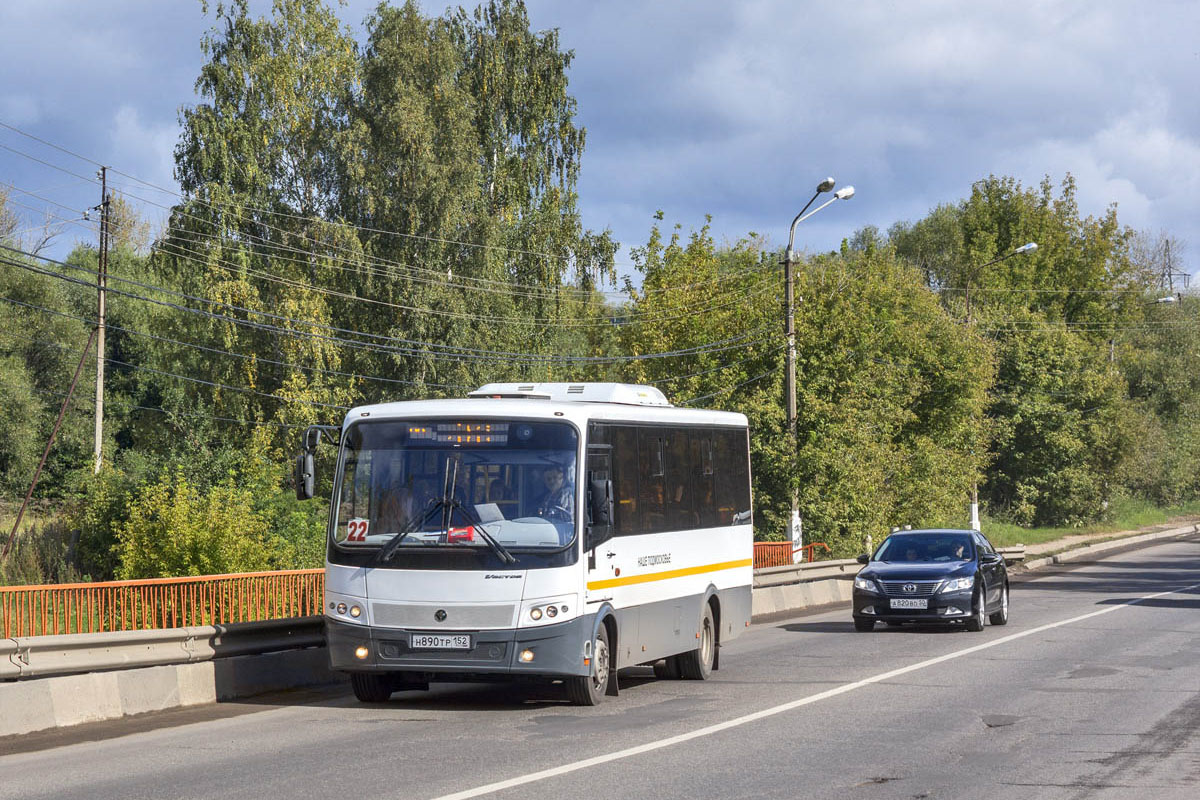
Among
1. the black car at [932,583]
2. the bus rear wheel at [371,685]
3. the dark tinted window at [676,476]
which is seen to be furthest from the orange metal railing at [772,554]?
the bus rear wheel at [371,685]

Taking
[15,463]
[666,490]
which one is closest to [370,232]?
[15,463]

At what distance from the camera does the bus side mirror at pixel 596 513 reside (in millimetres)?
12602

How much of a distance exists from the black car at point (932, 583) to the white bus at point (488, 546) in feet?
25.4

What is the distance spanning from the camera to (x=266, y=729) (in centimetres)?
1144

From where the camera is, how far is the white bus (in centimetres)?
1227

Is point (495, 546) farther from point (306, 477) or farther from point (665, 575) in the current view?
point (665, 575)

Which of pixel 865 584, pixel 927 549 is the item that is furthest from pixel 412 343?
pixel 865 584

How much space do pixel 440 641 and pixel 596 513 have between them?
1774mm

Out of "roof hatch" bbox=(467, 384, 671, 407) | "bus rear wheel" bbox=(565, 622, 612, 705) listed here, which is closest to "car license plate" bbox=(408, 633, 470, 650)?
"bus rear wheel" bbox=(565, 622, 612, 705)

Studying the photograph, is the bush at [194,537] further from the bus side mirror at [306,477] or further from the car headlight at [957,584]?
the bus side mirror at [306,477]

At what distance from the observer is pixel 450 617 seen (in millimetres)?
12297

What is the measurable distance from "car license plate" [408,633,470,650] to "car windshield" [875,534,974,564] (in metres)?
11.1

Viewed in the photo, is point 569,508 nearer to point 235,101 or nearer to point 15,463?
point 235,101

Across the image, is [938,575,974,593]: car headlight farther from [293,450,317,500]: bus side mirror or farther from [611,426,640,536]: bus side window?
[293,450,317,500]: bus side mirror
